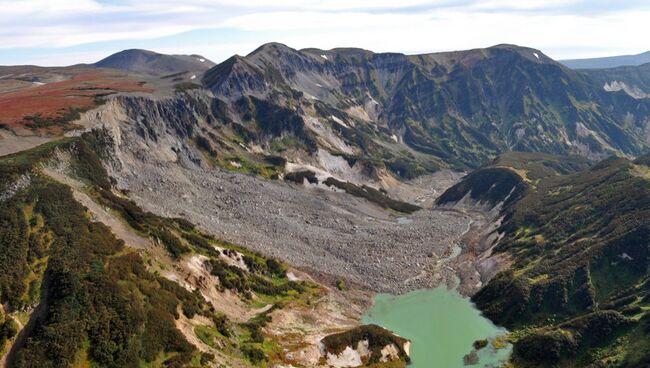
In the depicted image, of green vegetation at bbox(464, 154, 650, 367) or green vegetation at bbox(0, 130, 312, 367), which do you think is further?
green vegetation at bbox(464, 154, 650, 367)

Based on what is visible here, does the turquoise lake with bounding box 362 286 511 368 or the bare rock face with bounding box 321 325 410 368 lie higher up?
the bare rock face with bounding box 321 325 410 368

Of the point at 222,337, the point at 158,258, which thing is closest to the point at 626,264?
the point at 222,337

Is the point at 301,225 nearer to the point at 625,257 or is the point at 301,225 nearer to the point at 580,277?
the point at 580,277

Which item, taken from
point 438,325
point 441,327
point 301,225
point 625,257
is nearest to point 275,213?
point 301,225

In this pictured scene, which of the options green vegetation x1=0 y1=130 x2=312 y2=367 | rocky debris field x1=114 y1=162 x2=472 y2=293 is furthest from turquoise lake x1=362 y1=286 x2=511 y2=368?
green vegetation x1=0 y1=130 x2=312 y2=367

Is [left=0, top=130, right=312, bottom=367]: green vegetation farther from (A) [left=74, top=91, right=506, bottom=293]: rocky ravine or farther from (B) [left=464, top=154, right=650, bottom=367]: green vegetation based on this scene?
(B) [left=464, top=154, right=650, bottom=367]: green vegetation

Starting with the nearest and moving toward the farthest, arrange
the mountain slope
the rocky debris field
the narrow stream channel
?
the mountain slope
the narrow stream channel
the rocky debris field

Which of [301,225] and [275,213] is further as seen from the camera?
[275,213]
